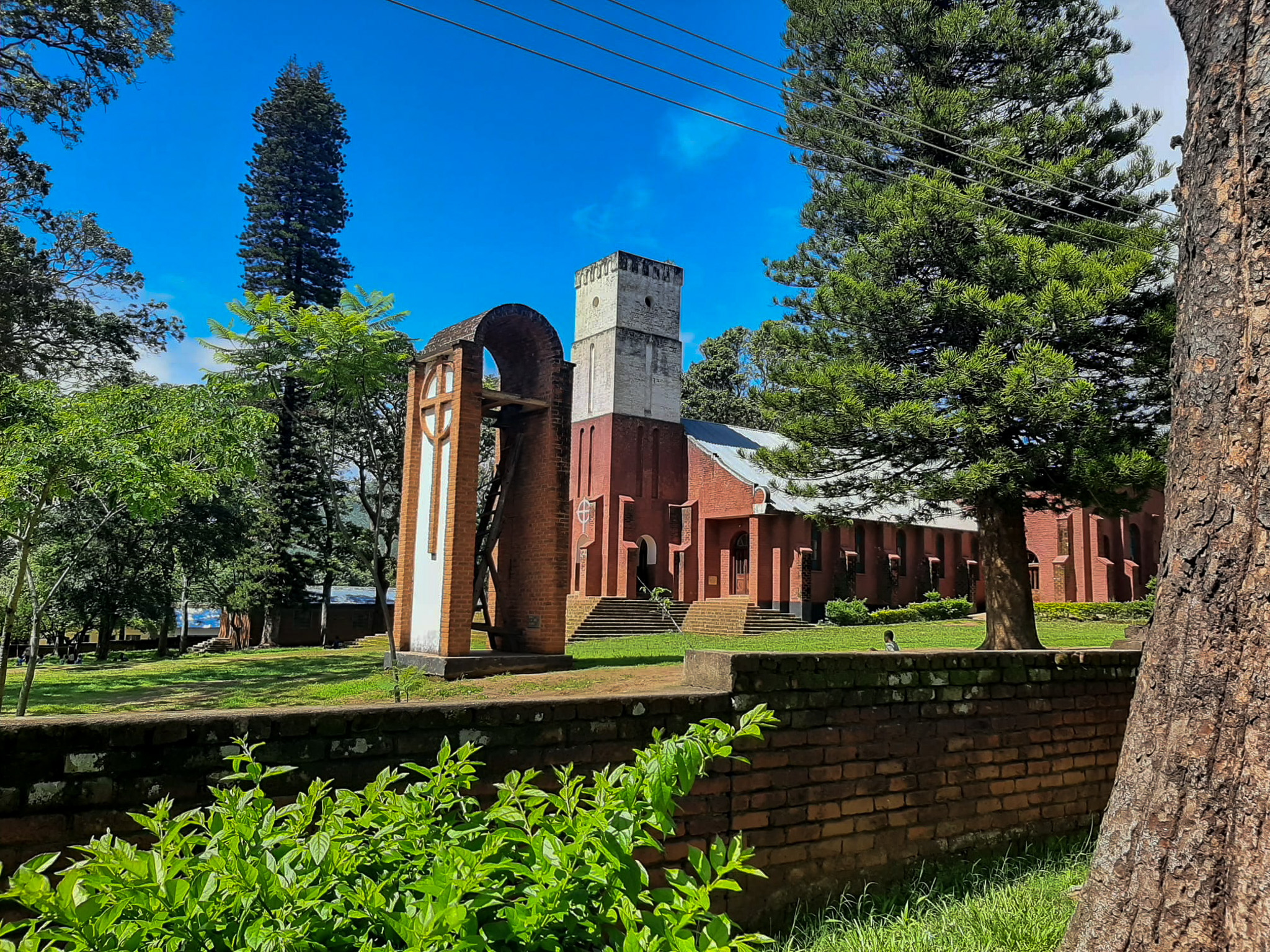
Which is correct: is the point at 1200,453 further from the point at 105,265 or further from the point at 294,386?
the point at 294,386

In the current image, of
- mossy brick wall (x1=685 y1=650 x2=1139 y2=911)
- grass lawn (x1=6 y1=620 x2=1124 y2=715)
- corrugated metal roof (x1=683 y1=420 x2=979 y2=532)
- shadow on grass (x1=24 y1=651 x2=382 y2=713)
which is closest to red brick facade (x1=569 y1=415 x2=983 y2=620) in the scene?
corrugated metal roof (x1=683 y1=420 x2=979 y2=532)

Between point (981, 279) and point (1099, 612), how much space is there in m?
21.3

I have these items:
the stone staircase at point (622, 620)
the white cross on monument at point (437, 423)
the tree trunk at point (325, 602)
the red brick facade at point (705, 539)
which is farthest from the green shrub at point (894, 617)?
the white cross on monument at point (437, 423)

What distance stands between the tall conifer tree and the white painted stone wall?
10.4 meters

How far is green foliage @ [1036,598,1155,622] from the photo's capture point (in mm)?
27778

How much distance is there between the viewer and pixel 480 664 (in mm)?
12508

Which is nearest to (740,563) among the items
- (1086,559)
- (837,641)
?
(837,641)

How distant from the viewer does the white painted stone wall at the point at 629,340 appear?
36.4 metres

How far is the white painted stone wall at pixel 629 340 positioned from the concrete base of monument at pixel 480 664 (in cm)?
2317

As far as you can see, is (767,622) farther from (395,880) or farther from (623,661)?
(395,880)

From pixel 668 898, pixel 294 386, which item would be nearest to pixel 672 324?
pixel 294 386

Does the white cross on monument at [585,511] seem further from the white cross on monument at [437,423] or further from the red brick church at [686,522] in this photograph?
the white cross on monument at [437,423]

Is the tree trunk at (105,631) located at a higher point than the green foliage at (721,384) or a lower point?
lower

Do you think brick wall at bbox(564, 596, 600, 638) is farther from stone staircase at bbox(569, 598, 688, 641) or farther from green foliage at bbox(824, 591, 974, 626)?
green foliage at bbox(824, 591, 974, 626)
